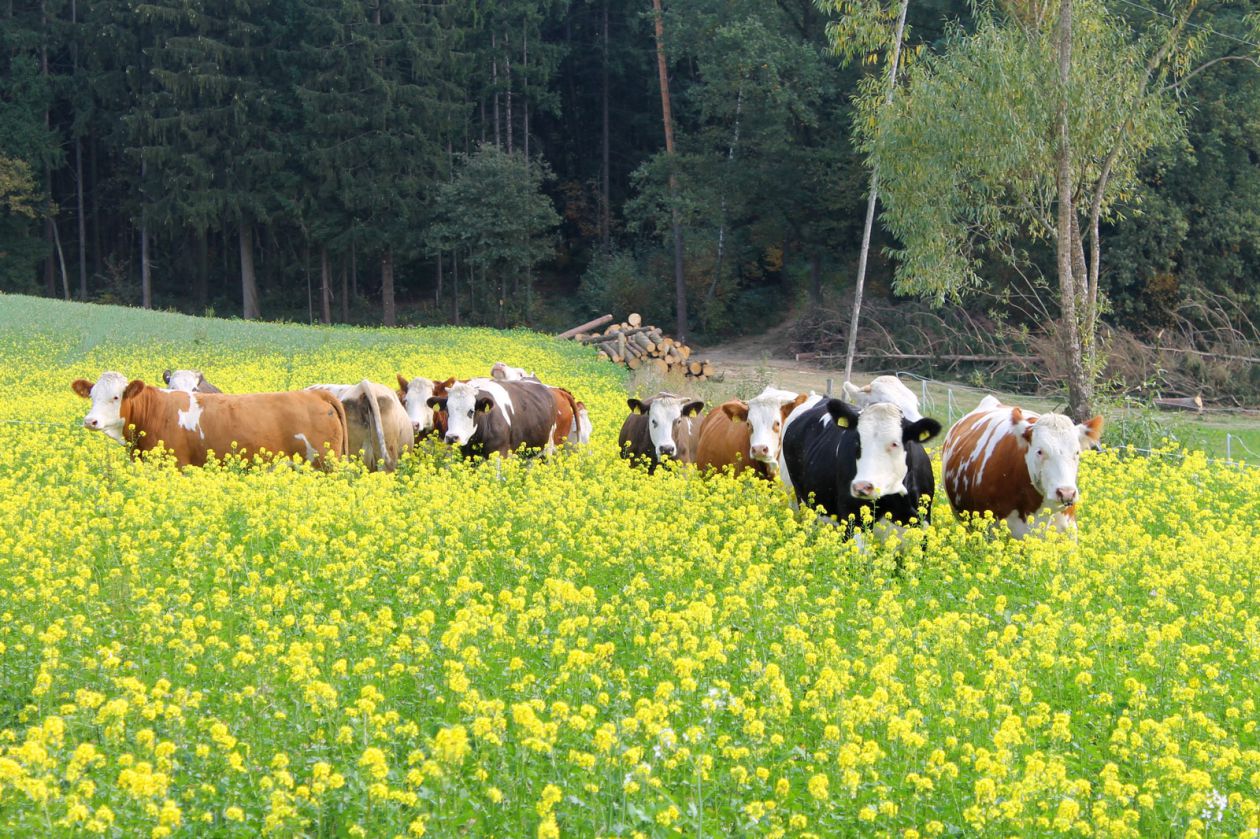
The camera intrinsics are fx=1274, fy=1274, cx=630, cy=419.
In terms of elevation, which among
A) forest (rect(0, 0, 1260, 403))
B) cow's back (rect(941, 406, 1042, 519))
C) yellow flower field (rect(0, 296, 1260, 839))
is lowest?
yellow flower field (rect(0, 296, 1260, 839))

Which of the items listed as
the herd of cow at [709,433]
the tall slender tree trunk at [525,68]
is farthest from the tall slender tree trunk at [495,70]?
the herd of cow at [709,433]

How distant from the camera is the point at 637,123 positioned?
58844 millimetres

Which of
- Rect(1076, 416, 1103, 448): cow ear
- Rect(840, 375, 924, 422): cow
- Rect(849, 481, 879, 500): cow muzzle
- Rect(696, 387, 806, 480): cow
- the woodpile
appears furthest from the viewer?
the woodpile

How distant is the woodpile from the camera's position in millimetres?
30675

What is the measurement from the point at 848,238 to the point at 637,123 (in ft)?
56.2

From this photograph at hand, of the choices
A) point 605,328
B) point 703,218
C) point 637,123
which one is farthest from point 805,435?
point 637,123

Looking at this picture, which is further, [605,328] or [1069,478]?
[605,328]

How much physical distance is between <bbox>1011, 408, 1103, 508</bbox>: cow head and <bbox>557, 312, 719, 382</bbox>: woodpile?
64.3ft

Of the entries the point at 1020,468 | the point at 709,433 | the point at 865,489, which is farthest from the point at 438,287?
the point at 865,489

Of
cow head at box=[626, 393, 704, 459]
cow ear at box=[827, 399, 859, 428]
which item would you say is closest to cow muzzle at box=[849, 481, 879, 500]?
cow ear at box=[827, 399, 859, 428]

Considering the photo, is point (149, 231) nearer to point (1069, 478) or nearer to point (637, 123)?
point (637, 123)

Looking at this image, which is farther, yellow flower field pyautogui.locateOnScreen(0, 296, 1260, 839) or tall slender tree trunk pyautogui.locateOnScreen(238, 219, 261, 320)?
tall slender tree trunk pyautogui.locateOnScreen(238, 219, 261, 320)

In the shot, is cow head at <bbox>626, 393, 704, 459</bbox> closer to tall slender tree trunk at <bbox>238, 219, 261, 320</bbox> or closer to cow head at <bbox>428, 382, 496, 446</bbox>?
cow head at <bbox>428, 382, 496, 446</bbox>

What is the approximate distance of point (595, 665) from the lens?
6750 millimetres
